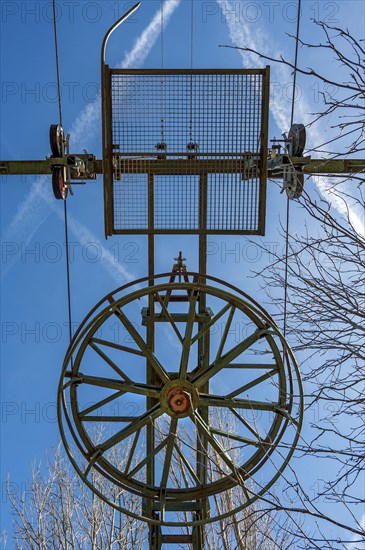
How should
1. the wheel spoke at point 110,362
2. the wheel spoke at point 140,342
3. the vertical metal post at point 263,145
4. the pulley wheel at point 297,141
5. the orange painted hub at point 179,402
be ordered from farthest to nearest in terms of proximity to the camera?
the pulley wheel at point 297,141 → the vertical metal post at point 263,145 → the wheel spoke at point 110,362 → the wheel spoke at point 140,342 → the orange painted hub at point 179,402

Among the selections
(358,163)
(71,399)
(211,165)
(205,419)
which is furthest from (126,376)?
(358,163)

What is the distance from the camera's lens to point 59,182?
19.8 feet

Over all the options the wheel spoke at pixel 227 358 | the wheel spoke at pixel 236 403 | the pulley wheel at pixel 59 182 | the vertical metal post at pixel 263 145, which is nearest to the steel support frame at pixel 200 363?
the wheel spoke at pixel 236 403

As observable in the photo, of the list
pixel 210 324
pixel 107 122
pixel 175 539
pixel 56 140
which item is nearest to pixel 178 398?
pixel 210 324

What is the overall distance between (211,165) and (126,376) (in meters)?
2.41

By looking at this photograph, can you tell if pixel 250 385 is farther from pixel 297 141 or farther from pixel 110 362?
pixel 297 141

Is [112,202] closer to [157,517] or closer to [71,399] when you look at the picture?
[71,399]

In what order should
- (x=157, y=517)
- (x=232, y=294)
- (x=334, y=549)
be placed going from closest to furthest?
1. (x=334, y=549)
2. (x=232, y=294)
3. (x=157, y=517)

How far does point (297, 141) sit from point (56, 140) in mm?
2606

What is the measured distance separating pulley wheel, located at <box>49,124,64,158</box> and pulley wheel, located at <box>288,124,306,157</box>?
2.51 m

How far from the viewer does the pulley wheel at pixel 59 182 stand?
6023 millimetres

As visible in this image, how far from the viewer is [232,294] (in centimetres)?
522

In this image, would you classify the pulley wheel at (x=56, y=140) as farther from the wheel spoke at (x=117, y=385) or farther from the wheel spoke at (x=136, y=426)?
the wheel spoke at (x=136, y=426)

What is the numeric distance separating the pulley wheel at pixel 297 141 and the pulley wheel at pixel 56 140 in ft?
8.23
